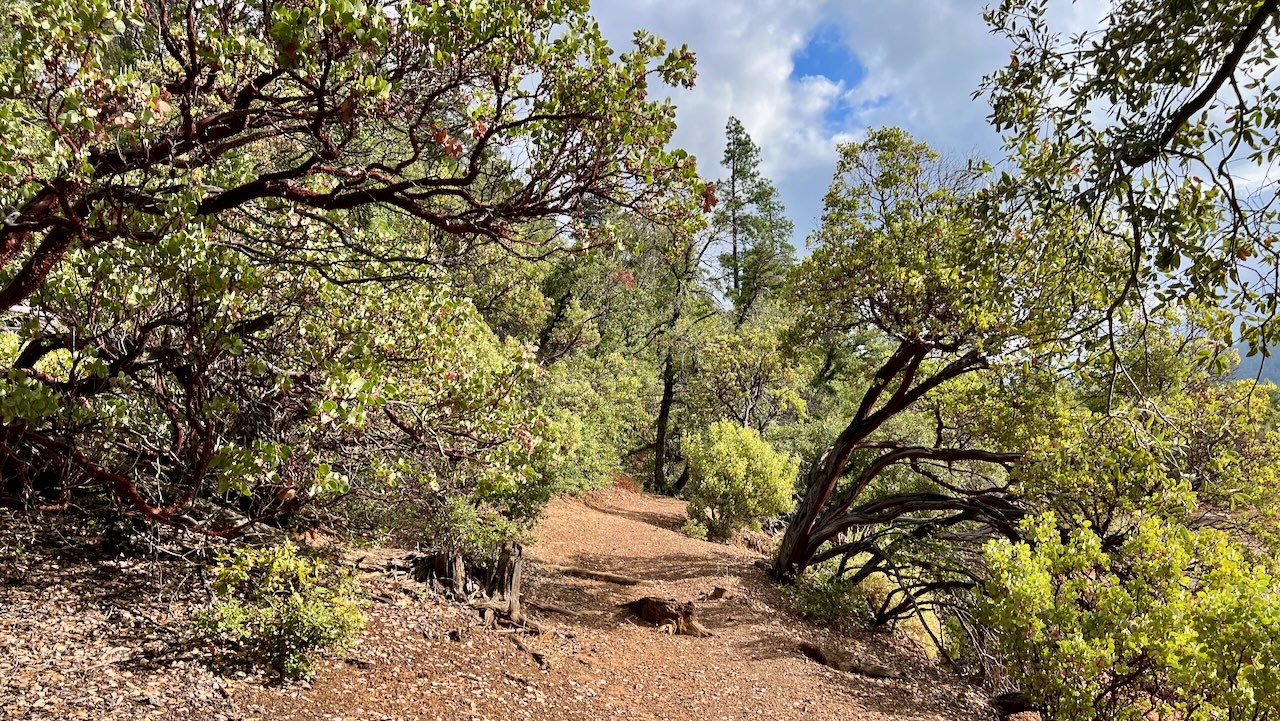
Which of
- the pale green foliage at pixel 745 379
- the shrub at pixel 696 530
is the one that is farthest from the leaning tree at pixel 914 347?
the pale green foliage at pixel 745 379

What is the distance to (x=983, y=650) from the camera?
872cm

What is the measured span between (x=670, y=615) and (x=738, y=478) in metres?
6.03

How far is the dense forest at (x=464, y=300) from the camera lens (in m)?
2.77

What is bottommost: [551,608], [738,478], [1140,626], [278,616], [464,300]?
[551,608]

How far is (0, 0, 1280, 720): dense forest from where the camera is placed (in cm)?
277

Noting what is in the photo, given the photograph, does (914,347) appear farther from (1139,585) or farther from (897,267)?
(1139,585)

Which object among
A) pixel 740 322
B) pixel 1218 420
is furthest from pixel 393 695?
pixel 740 322

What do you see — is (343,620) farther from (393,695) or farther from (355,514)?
(355,514)

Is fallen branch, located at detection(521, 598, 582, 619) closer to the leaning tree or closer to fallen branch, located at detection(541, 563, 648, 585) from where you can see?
fallen branch, located at detection(541, 563, 648, 585)

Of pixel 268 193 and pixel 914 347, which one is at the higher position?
pixel 914 347

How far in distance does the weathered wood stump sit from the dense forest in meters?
2.07

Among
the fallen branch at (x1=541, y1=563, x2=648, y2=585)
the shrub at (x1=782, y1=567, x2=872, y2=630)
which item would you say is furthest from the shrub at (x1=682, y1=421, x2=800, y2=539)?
the fallen branch at (x1=541, y1=563, x2=648, y2=585)

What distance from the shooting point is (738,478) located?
48.1 feet

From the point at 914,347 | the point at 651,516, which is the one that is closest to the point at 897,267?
the point at 914,347
